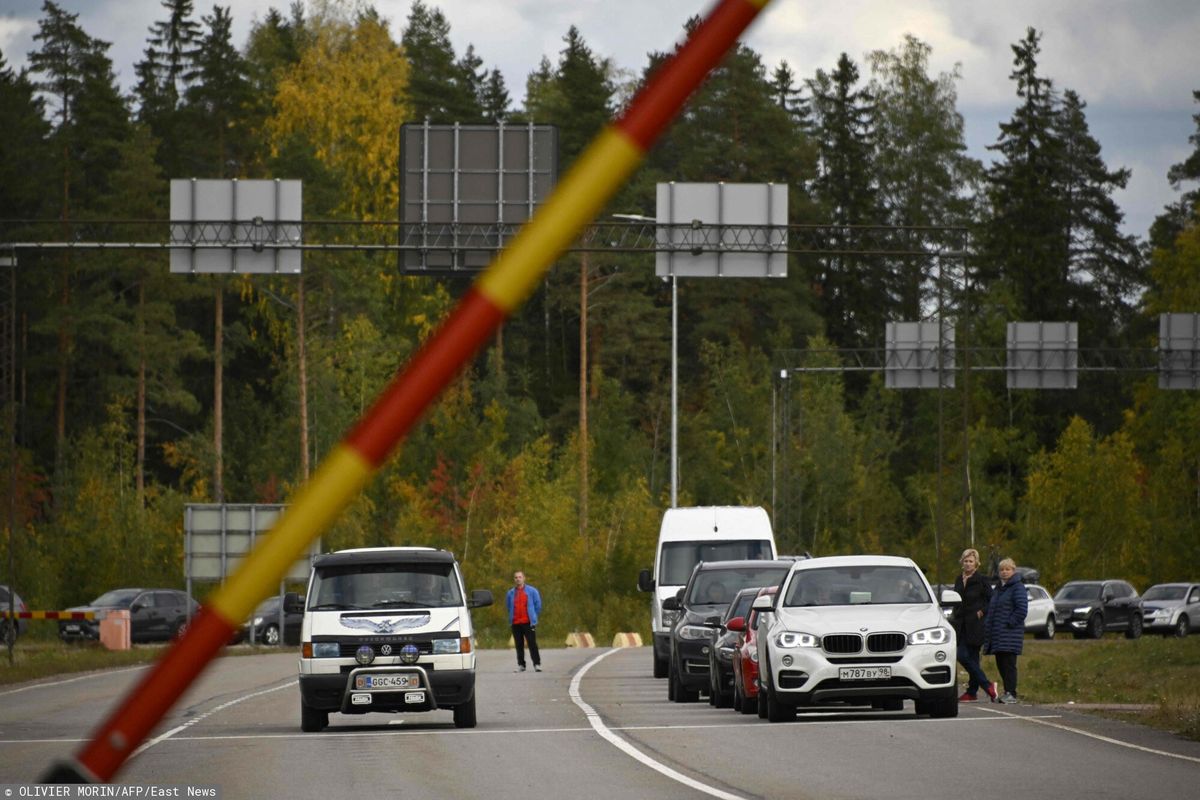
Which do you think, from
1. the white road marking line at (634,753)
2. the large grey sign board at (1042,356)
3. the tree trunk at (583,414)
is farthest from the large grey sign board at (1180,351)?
the white road marking line at (634,753)

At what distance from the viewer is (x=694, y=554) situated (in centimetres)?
3541

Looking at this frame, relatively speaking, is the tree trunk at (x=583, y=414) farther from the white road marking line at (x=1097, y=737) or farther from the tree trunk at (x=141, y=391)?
the white road marking line at (x=1097, y=737)

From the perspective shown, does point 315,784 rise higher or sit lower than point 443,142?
lower

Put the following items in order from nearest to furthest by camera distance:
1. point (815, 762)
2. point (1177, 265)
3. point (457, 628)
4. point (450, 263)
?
point (815, 762), point (457, 628), point (450, 263), point (1177, 265)

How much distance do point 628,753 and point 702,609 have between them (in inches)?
421

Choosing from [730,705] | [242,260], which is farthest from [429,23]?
[730,705]

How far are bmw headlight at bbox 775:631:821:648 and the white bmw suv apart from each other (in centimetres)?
1

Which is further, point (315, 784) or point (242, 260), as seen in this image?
point (242, 260)

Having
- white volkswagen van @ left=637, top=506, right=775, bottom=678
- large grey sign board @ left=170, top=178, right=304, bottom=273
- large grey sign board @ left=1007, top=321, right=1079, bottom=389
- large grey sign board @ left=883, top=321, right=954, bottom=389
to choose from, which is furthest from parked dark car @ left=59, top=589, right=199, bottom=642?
white volkswagen van @ left=637, top=506, right=775, bottom=678

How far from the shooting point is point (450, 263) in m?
39.6

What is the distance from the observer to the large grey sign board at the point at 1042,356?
62188 mm

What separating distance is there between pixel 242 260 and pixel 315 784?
2539 cm

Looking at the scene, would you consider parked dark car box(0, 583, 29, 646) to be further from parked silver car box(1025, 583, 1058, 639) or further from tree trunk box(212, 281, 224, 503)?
parked silver car box(1025, 583, 1058, 639)

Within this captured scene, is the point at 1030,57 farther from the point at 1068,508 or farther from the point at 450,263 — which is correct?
the point at 450,263
